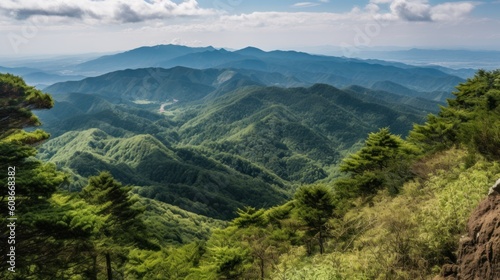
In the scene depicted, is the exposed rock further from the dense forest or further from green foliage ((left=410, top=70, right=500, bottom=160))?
green foliage ((left=410, top=70, right=500, bottom=160))

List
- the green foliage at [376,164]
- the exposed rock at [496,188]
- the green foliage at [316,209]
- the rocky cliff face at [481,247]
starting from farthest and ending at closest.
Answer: the green foliage at [376,164] → the green foliage at [316,209] → the exposed rock at [496,188] → the rocky cliff face at [481,247]

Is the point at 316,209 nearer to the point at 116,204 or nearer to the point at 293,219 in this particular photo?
the point at 293,219

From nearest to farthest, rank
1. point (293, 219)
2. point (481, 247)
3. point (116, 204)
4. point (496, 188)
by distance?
1. point (481, 247)
2. point (496, 188)
3. point (116, 204)
4. point (293, 219)

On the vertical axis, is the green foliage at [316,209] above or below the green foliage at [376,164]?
below

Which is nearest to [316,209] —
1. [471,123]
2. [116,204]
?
[471,123]

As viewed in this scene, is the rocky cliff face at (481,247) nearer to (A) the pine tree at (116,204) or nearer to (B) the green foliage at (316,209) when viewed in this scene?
(B) the green foliage at (316,209)

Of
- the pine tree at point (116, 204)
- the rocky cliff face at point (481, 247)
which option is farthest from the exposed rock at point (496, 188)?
the pine tree at point (116, 204)

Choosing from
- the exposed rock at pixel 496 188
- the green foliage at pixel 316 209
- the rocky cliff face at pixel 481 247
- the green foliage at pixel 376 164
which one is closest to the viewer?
the rocky cliff face at pixel 481 247

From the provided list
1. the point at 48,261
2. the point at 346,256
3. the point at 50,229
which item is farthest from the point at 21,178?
the point at 346,256

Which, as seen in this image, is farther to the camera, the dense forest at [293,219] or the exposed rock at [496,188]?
the dense forest at [293,219]

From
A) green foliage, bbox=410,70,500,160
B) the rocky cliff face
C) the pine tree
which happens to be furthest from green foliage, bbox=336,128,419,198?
the pine tree
